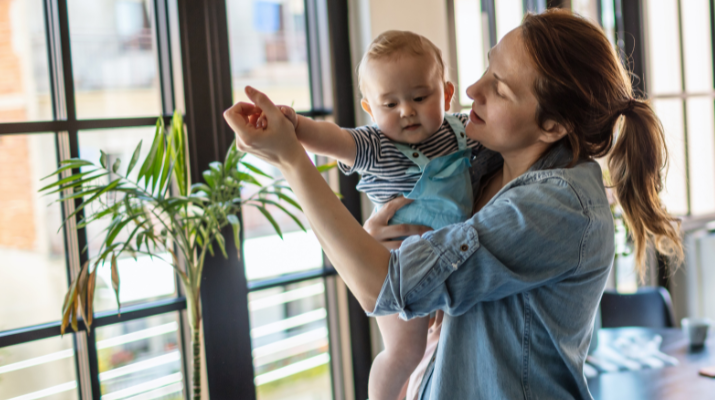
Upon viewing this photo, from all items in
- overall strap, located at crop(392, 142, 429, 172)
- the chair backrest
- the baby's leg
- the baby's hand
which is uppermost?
the baby's hand

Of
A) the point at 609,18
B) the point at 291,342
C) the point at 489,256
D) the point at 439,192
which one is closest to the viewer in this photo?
the point at 489,256

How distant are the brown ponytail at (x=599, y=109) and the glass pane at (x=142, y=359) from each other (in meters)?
1.69

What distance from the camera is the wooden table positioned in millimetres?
1860

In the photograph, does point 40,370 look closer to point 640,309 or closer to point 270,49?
point 270,49

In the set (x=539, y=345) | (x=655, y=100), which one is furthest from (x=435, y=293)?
(x=655, y=100)

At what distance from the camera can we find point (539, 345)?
873mm

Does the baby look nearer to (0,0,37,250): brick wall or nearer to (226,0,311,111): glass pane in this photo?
(226,0,311,111): glass pane

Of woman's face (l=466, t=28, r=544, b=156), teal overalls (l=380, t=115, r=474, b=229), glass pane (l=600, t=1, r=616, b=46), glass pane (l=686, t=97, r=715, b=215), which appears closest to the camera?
woman's face (l=466, t=28, r=544, b=156)

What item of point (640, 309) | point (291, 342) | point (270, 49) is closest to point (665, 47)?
point (640, 309)

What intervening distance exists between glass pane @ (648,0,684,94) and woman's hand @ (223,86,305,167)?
3.82 meters

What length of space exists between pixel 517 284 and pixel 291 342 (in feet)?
5.98

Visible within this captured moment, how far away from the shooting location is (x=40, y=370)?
6.09 ft

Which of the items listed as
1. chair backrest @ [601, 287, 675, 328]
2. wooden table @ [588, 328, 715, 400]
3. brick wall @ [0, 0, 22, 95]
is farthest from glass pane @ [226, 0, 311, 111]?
chair backrest @ [601, 287, 675, 328]

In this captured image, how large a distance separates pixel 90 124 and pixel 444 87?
50.4 inches
